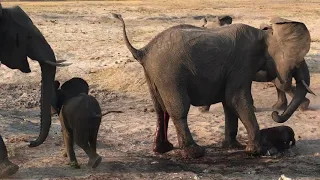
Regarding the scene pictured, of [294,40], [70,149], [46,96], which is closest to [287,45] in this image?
[294,40]

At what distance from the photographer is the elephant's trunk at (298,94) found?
848 centimetres

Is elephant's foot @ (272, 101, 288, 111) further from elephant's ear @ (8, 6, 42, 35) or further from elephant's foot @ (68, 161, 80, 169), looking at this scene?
elephant's ear @ (8, 6, 42, 35)

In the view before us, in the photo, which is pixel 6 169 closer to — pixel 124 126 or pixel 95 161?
pixel 95 161

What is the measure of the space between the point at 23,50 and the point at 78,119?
983mm

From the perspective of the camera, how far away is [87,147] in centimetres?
724

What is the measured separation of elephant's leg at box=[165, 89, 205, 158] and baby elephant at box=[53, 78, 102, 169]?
1184 millimetres

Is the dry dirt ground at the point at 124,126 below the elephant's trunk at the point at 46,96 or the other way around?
below

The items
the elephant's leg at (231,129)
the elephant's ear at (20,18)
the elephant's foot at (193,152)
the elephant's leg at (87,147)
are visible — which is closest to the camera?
the elephant's ear at (20,18)

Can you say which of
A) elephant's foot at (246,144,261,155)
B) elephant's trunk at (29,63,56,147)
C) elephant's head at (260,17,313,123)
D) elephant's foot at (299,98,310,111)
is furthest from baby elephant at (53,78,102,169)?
elephant's foot at (299,98,310,111)

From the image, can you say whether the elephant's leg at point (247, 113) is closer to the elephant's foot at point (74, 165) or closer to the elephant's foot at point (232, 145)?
the elephant's foot at point (232, 145)

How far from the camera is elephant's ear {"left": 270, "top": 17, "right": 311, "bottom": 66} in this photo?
27.0ft

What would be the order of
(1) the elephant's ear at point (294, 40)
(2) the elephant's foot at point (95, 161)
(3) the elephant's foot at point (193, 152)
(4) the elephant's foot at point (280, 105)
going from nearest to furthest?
(2) the elephant's foot at point (95, 161) → (3) the elephant's foot at point (193, 152) → (1) the elephant's ear at point (294, 40) → (4) the elephant's foot at point (280, 105)

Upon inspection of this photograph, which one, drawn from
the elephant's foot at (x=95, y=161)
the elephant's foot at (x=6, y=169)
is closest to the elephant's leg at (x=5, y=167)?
the elephant's foot at (x=6, y=169)

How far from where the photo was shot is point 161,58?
320 inches
